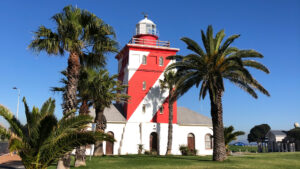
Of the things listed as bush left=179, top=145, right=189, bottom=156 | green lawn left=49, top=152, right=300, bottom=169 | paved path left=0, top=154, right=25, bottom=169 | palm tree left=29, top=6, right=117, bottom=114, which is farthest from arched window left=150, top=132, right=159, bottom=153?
palm tree left=29, top=6, right=117, bottom=114

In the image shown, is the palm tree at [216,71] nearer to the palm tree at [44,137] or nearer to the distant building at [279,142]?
the palm tree at [44,137]

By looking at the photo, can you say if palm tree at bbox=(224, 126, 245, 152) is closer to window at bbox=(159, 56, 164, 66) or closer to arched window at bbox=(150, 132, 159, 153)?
arched window at bbox=(150, 132, 159, 153)

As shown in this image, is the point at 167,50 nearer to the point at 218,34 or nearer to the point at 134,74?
the point at 134,74

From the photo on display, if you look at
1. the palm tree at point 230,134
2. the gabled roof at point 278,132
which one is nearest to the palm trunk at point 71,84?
the palm tree at point 230,134

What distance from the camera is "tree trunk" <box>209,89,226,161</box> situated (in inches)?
804

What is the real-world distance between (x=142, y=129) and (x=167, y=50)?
36.3 feet

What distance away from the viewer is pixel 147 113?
33250mm

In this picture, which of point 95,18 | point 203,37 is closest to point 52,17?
point 95,18

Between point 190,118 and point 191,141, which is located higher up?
point 190,118

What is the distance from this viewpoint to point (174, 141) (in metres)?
33.2

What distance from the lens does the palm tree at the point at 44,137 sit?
10148 millimetres

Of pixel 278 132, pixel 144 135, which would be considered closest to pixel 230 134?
pixel 144 135

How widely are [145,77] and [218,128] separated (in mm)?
14908

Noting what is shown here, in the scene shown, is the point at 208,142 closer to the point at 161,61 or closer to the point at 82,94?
the point at 161,61
